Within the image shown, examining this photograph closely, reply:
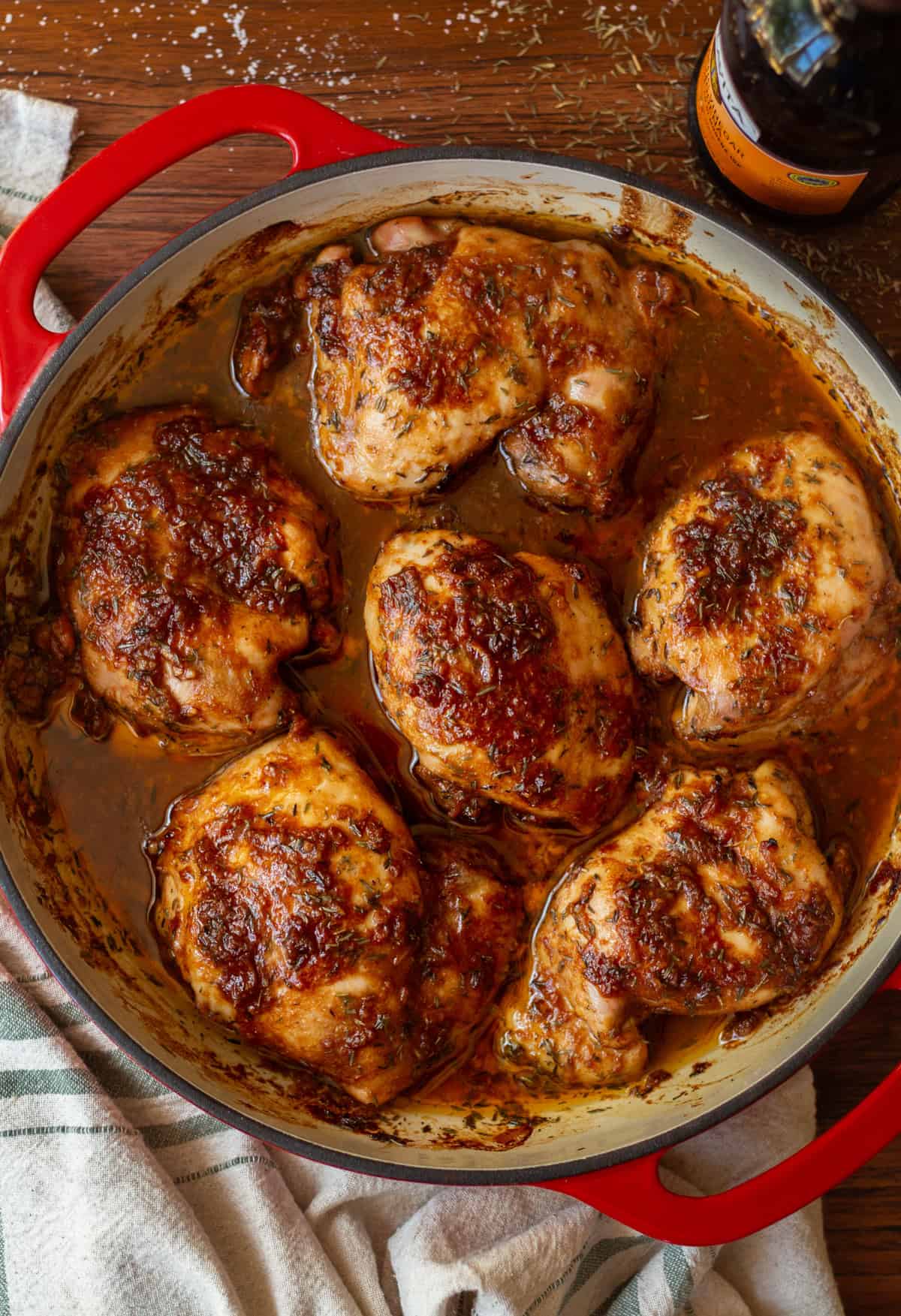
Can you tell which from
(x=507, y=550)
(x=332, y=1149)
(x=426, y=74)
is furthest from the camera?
(x=426, y=74)

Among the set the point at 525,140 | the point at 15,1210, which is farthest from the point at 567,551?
the point at 15,1210

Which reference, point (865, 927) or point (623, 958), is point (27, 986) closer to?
point (623, 958)

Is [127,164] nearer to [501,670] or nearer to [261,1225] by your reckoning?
[501,670]

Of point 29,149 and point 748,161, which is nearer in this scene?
point 748,161

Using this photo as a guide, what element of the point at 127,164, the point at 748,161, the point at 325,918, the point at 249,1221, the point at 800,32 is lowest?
the point at 249,1221

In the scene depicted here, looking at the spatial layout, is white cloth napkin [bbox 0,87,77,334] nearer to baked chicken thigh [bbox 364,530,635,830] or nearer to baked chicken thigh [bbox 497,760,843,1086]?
baked chicken thigh [bbox 364,530,635,830]

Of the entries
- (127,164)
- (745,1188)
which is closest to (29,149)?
(127,164)

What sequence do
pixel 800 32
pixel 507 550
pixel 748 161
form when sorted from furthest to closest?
pixel 507 550
pixel 748 161
pixel 800 32
